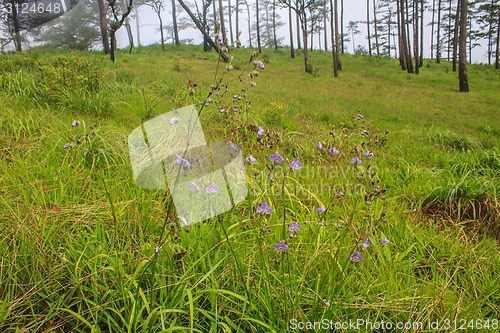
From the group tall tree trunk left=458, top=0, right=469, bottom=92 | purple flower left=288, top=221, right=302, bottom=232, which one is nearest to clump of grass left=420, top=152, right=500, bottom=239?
purple flower left=288, top=221, right=302, bottom=232

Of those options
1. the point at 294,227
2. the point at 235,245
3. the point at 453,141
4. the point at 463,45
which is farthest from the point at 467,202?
the point at 463,45

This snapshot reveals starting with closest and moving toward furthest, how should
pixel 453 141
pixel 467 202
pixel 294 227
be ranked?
pixel 294 227 → pixel 467 202 → pixel 453 141

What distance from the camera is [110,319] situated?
3.69 feet

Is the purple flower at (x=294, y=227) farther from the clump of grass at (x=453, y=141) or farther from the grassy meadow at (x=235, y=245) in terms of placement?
the clump of grass at (x=453, y=141)

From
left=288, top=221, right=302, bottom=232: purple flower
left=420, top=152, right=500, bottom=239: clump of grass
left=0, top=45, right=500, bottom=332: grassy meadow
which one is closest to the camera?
left=0, top=45, right=500, bottom=332: grassy meadow

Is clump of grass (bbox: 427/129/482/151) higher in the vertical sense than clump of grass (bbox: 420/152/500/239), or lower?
higher

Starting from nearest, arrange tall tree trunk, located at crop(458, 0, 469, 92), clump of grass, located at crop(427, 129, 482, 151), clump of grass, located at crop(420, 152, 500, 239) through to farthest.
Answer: clump of grass, located at crop(420, 152, 500, 239), clump of grass, located at crop(427, 129, 482, 151), tall tree trunk, located at crop(458, 0, 469, 92)

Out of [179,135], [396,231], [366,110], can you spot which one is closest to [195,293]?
[396,231]

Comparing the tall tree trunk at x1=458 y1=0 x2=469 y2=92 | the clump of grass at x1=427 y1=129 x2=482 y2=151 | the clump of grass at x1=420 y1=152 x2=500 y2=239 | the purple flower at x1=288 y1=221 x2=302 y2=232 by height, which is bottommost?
the clump of grass at x1=420 y1=152 x2=500 y2=239

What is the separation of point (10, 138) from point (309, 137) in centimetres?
421

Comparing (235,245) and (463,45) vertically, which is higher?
(463,45)

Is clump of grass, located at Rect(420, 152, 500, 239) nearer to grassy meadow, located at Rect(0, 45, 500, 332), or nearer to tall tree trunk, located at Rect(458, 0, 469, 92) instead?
grassy meadow, located at Rect(0, 45, 500, 332)

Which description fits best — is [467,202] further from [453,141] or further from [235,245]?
[453,141]

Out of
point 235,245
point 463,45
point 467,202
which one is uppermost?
point 463,45
